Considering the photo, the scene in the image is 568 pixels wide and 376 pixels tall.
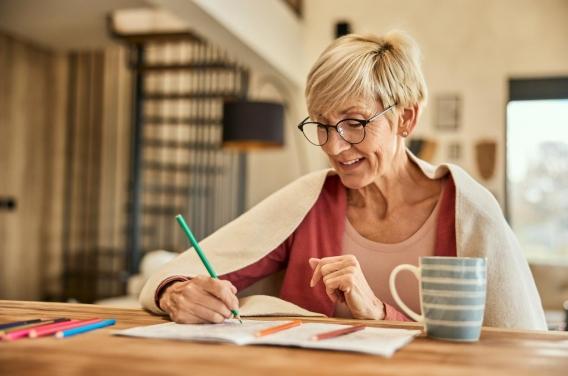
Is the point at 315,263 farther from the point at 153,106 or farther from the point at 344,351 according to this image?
the point at 153,106

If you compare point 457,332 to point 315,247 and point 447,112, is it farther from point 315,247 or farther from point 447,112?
point 447,112

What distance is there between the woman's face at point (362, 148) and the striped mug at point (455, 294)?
1.97ft

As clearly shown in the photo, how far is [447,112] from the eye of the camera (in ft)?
21.9

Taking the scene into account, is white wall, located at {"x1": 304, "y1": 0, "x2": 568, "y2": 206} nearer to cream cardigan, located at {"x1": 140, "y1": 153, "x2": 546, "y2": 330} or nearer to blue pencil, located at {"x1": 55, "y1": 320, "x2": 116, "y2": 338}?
cream cardigan, located at {"x1": 140, "y1": 153, "x2": 546, "y2": 330}

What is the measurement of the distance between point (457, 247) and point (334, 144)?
355mm

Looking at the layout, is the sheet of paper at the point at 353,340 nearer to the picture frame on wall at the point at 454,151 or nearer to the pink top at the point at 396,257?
the pink top at the point at 396,257

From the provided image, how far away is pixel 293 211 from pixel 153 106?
5897 mm

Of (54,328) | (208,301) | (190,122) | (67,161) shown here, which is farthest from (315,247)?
(67,161)

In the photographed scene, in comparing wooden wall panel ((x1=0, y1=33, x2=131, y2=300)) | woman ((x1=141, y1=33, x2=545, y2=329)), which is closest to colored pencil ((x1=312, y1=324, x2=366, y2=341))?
woman ((x1=141, y1=33, x2=545, y2=329))

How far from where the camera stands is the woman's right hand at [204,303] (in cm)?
114

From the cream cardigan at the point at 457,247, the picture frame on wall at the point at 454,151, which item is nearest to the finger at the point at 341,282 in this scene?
the cream cardigan at the point at 457,247

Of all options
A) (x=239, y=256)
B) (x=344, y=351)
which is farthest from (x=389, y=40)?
(x=344, y=351)

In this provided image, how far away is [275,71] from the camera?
21.1 ft

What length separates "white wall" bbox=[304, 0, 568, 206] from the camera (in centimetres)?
646
